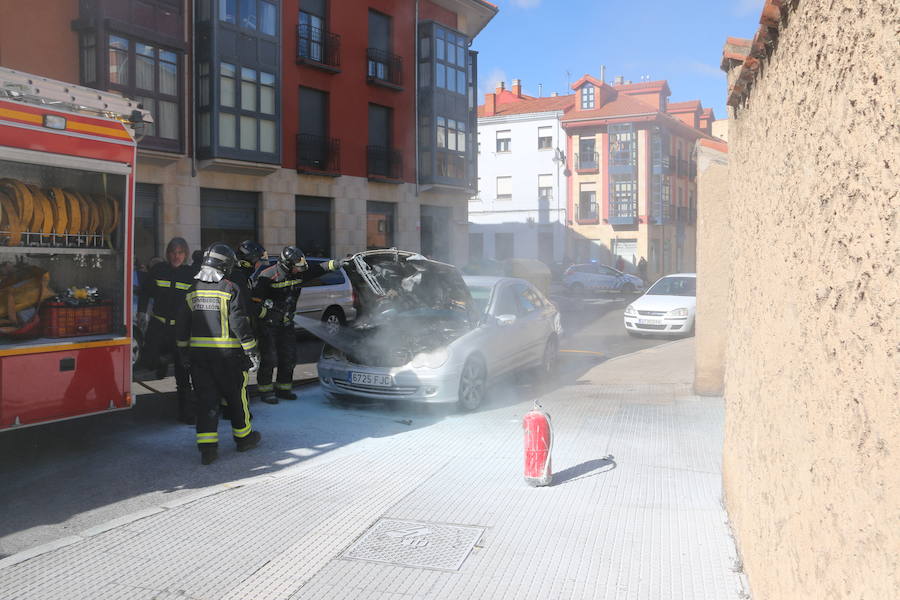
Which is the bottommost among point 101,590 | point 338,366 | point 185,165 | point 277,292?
point 101,590

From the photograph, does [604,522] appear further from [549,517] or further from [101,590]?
[101,590]

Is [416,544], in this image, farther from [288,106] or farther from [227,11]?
[288,106]

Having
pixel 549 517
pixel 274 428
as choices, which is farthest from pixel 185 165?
pixel 549 517

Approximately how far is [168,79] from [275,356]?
13932mm

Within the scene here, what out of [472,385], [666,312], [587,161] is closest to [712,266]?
[472,385]

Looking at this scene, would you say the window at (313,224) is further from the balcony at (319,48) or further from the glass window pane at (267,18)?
the glass window pane at (267,18)

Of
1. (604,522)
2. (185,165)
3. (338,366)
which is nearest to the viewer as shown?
(604,522)

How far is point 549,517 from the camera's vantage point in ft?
16.7

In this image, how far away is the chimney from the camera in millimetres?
52206

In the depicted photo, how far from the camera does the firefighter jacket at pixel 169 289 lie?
7.87m

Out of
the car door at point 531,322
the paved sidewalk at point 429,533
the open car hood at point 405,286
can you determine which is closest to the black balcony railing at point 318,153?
the car door at point 531,322

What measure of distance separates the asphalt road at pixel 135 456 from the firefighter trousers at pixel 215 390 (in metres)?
0.29

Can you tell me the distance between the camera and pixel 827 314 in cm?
233

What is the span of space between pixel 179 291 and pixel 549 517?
4.64 meters
